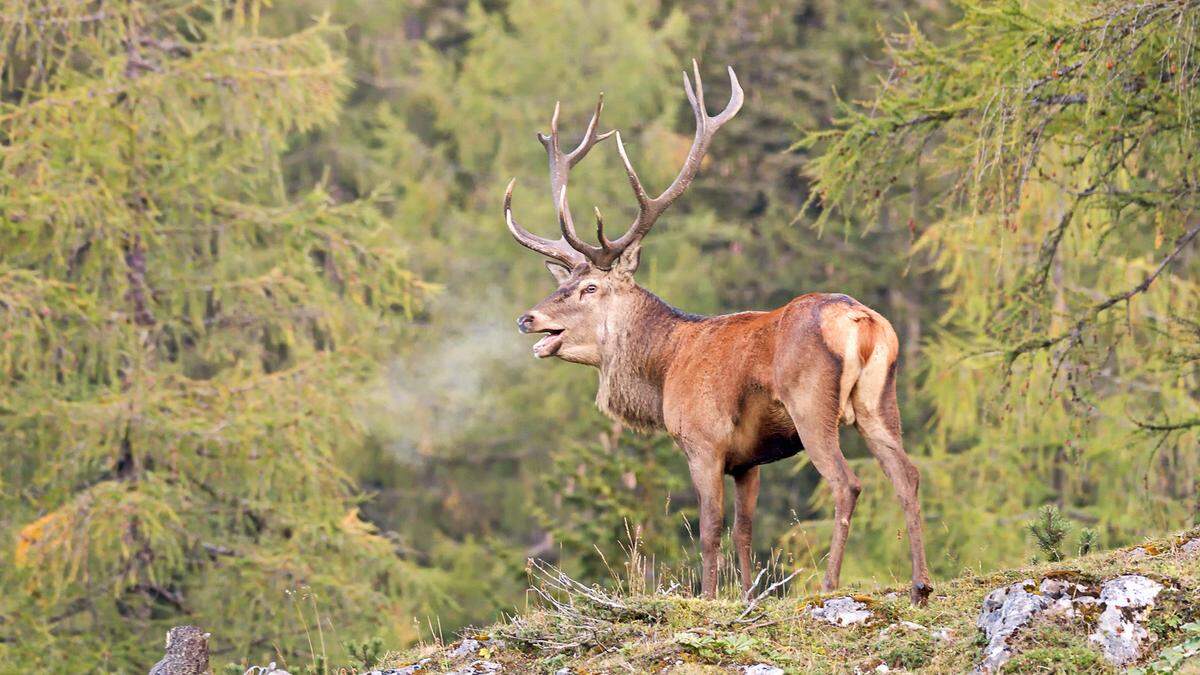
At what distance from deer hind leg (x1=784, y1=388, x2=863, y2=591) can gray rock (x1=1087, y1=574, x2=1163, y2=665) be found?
1.52m

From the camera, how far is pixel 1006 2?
10.2 meters

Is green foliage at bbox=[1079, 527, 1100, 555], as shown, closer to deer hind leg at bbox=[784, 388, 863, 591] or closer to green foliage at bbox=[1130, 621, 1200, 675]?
deer hind leg at bbox=[784, 388, 863, 591]

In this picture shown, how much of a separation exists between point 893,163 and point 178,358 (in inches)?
421

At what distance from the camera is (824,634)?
725cm

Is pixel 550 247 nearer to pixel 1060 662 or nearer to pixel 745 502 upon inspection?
pixel 745 502

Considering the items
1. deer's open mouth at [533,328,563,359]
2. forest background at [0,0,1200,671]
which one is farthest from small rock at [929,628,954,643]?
deer's open mouth at [533,328,563,359]

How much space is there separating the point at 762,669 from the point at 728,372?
91.3 inches

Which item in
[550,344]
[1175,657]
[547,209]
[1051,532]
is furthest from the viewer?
[547,209]

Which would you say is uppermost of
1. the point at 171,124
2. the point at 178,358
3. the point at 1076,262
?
the point at 171,124

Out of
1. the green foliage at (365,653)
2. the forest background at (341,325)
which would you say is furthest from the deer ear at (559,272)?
the green foliage at (365,653)

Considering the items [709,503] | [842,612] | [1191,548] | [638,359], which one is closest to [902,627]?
[842,612]

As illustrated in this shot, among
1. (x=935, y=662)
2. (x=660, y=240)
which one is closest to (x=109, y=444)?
(x=935, y=662)

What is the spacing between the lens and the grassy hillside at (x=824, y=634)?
6.54m

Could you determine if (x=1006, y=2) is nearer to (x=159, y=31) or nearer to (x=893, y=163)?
(x=893, y=163)
